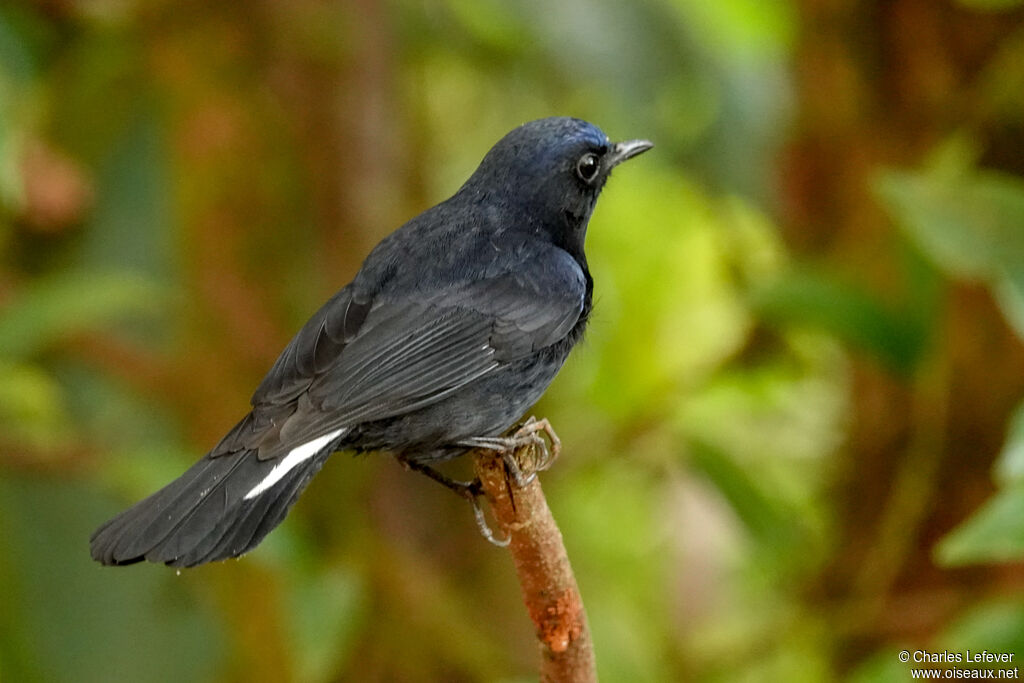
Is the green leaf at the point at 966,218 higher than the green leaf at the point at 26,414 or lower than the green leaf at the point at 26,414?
lower

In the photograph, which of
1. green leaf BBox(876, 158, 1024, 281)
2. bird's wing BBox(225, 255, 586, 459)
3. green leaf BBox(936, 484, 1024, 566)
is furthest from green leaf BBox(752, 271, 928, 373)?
green leaf BBox(936, 484, 1024, 566)

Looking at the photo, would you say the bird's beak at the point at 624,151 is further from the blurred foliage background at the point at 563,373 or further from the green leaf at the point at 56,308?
the green leaf at the point at 56,308

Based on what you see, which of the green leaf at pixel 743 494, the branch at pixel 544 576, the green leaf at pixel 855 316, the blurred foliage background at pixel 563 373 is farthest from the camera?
the blurred foliage background at pixel 563 373

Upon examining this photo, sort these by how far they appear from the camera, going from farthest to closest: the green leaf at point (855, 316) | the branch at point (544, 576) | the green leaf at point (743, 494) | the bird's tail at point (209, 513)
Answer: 1. the green leaf at point (743, 494)
2. the green leaf at point (855, 316)
3. the branch at point (544, 576)
4. the bird's tail at point (209, 513)

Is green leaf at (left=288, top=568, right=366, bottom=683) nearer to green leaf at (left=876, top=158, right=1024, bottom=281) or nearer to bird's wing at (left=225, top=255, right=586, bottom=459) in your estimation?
bird's wing at (left=225, top=255, right=586, bottom=459)

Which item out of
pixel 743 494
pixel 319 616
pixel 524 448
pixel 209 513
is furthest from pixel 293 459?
pixel 743 494

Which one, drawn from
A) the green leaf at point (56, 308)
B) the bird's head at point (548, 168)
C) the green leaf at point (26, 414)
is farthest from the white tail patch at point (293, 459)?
the green leaf at point (26, 414)
